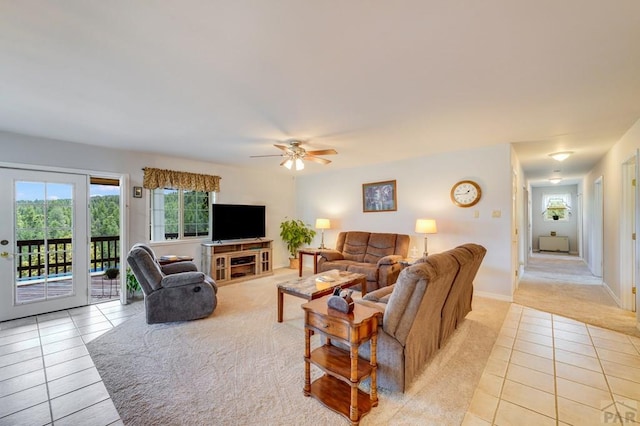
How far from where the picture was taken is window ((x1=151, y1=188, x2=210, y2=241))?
4902mm

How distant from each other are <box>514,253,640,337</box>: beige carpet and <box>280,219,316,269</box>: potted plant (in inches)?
165

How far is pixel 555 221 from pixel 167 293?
1194cm

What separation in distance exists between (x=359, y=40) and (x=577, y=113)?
109 inches

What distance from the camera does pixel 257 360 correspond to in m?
2.46

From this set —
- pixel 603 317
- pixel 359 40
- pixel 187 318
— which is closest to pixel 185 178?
pixel 187 318

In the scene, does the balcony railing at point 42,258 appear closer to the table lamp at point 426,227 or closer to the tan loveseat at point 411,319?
the tan loveseat at point 411,319

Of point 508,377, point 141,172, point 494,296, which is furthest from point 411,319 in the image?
point 141,172

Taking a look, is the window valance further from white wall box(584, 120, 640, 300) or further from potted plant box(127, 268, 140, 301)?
white wall box(584, 120, 640, 300)

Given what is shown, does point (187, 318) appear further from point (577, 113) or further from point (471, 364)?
point (577, 113)

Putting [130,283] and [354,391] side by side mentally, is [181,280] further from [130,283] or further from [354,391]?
[354,391]

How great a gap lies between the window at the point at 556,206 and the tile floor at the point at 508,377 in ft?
26.7

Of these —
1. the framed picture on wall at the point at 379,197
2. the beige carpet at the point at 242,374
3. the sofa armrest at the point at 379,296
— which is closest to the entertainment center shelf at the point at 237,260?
the beige carpet at the point at 242,374

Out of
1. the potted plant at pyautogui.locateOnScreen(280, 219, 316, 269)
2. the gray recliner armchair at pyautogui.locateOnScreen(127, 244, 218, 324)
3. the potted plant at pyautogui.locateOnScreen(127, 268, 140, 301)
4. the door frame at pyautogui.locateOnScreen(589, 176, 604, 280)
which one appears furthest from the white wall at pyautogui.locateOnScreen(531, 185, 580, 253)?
the potted plant at pyautogui.locateOnScreen(127, 268, 140, 301)

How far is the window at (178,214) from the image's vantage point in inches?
193
